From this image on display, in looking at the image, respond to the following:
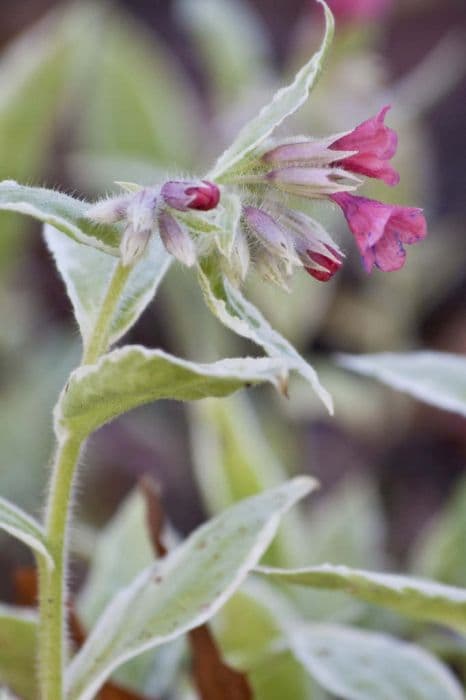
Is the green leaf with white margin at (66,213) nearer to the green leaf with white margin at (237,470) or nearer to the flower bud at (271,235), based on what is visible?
the flower bud at (271,235)

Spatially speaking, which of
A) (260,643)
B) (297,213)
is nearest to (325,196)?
(297,213)

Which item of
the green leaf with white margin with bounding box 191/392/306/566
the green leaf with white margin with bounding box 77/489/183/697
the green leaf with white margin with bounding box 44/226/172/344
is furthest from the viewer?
the green leaf with white margin with bounding box 191/392/306/566

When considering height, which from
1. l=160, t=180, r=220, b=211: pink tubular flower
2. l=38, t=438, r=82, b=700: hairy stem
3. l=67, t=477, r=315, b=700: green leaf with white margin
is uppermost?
l=160, t=180, r=220, b=211: pink tubular flower

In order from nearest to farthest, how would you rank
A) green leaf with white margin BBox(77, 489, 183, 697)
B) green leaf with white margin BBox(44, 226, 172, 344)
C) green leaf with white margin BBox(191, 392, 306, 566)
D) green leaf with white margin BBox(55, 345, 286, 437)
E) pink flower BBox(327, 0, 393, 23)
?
green leaf with white margin BBox(55, 345, 286, 437)
green leaf with white margin BBox(44, 226, 172, 344)
green leaf with white margin BBox(77, 489, 183, 697)
green leaf with white margin BBox(191, 392, 306, 566)
pink flower BBox(327, 0, 393, 23)

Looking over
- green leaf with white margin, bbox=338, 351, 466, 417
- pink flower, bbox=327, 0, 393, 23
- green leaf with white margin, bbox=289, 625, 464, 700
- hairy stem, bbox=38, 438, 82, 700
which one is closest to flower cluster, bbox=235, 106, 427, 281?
hairy stem, bbox=38, 438, 82, 700

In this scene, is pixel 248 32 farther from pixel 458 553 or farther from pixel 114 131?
pixel 458 553

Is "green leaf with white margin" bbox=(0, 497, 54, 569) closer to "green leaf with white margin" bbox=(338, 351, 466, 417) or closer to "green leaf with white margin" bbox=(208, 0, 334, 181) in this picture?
"green leaf with white margin" bbox=(208, 0, 334, 181)

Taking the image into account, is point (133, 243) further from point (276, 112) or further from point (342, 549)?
point (342, 549)

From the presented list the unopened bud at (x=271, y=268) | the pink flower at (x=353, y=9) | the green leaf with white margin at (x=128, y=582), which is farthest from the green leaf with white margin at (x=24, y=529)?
the pink flower at (x=353, y=9)

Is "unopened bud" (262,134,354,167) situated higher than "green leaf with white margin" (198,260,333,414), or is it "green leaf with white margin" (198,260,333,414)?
"unopened bud" (262,134,354,167)
